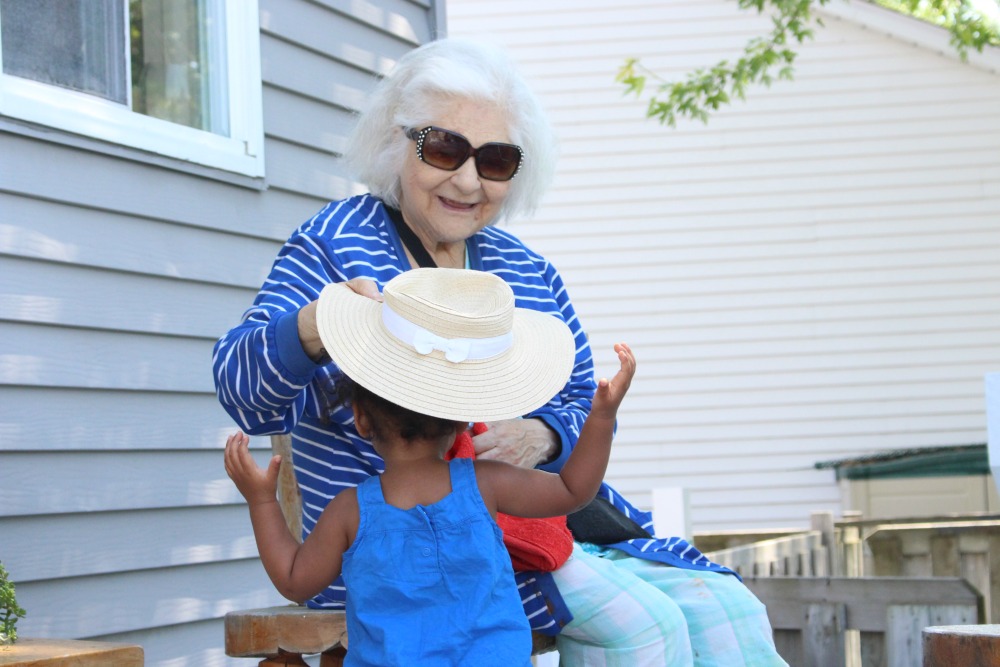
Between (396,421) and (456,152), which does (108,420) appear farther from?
(396,421)

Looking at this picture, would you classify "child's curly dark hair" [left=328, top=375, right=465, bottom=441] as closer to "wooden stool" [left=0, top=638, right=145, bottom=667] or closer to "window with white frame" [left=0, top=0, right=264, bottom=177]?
"wooden stool" [left=0, top=638, right=145, bottom=667]

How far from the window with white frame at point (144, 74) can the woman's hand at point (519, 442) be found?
1.60 metres

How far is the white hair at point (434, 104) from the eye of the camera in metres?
2.61

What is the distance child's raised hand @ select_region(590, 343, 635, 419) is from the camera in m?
2.05

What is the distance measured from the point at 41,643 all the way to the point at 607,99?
8510 mm

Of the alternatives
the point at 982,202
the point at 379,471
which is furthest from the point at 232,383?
the point at 982,202

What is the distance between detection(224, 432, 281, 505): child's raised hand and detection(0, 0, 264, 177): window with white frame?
1.53m

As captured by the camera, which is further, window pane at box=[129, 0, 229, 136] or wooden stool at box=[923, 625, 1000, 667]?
window pane at box=[129, 0, 229, 136]

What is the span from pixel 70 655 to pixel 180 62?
2.32 metres

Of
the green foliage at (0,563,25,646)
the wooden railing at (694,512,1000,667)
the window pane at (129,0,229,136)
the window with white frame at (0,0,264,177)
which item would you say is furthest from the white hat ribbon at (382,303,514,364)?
the wooden railing at (694,512,1000,667)

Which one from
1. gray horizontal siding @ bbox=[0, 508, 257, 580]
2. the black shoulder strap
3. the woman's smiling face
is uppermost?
the woman's smiling face

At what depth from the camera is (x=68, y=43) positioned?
11.3ft

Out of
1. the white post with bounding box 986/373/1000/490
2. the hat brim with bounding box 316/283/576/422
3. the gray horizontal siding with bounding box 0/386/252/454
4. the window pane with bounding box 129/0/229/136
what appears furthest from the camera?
the window pane with bounding box 129/0/229/136

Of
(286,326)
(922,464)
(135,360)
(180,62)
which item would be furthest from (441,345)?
(922,464)
